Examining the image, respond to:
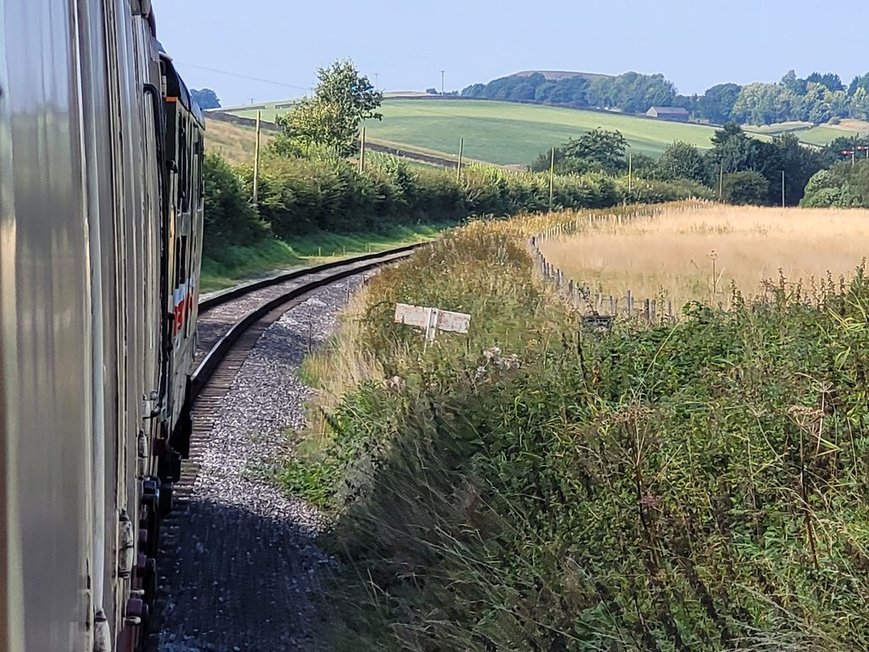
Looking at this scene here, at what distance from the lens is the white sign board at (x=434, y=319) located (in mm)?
9820

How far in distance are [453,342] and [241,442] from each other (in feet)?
7.16

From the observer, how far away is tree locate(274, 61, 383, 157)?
5697cm

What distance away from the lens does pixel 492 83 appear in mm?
191125

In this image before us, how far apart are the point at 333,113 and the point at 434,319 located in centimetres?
4991

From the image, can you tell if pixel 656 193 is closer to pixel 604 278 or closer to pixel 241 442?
pixel 604 278

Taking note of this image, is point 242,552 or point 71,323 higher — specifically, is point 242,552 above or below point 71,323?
below

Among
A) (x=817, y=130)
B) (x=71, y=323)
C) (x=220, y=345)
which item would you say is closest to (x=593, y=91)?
(x=817, y=130)

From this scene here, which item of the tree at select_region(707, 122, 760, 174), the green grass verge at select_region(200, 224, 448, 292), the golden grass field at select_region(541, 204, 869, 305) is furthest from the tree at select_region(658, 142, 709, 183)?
the golden grass field at select_region(541, 204, 869, 305)

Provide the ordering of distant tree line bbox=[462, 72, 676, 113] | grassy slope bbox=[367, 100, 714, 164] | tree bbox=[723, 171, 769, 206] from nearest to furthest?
tree bbox=[723, 171, 769, 206], grassy slope bbox=[367, 100, 714, 164], distant tree line bbox=[462, 72, 676, 113]

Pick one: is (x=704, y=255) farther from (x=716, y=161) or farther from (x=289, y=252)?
(x=716, y=161)

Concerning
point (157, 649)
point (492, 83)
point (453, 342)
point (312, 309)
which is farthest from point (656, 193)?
point (492, 83)

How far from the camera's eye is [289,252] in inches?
1309

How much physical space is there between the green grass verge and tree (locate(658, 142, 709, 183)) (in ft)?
142

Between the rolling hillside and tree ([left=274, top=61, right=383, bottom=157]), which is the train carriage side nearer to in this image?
tree ([left=274, top=61, right=383, bottom=157])
